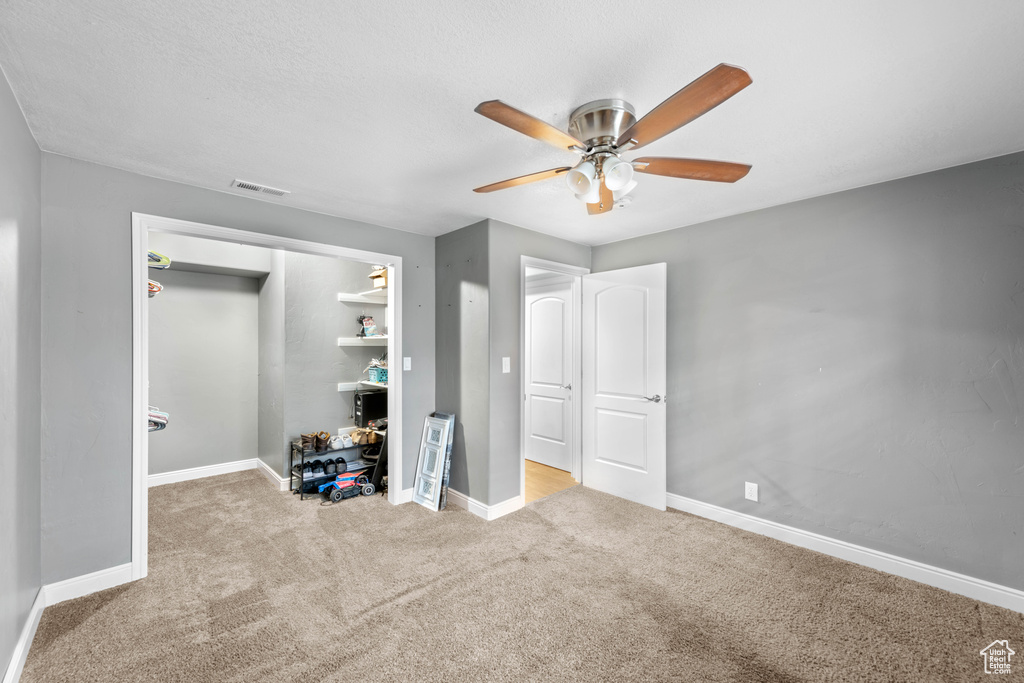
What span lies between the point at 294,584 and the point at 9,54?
2621 mm

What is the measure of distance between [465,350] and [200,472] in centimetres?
309

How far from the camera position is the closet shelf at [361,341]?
4387 mm

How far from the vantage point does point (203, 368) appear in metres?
4.45

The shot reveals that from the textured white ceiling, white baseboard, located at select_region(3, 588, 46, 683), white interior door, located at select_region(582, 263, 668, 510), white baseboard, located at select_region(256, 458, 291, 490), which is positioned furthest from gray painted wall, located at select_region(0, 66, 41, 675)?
white interior door, located at select_region(582, 263, 668, 510)

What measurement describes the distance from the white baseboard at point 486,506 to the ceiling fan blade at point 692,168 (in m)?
2.68

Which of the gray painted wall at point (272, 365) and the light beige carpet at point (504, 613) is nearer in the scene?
the light beige carpet at point (504, 613)

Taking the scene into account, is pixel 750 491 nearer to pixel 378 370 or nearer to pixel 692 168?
pixel 692 168

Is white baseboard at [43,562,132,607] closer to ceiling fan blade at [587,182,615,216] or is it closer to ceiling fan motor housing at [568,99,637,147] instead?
ceiling fan blade at [587,182,615,216]

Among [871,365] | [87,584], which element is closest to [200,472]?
[87,584]

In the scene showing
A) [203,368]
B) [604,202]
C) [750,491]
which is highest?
[604,202]

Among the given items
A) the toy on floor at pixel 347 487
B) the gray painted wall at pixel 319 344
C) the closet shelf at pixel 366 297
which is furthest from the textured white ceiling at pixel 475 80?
the toy on floor at pixel 347 487

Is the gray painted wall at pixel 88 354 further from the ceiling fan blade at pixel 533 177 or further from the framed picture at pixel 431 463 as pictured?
the ceiling fan blade at pixel 533 177

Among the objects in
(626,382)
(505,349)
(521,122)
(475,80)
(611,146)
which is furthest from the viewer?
(626,382)

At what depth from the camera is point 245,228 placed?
2914mm
